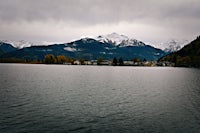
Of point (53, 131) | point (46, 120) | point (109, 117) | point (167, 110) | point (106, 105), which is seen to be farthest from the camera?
point (106, 105)

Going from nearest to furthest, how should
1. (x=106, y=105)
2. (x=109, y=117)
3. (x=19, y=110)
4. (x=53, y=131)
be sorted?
(x=53, y=131) < (x=109, y=117) < (x=19, y=110) < (x=106, y=105)

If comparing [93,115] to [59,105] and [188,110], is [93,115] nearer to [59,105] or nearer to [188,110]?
[59,105]

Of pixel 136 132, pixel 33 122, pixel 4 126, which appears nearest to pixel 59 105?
pixel 33 122

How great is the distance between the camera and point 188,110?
38.5m

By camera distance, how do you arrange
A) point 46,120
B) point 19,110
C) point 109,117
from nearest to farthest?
point 46,120 → point 109,117 → point 19,110

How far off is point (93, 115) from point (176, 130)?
1209 centimetres

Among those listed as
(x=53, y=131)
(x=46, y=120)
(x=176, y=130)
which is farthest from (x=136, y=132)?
(x=46, y=120)

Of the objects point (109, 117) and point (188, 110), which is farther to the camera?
point (188, 110)

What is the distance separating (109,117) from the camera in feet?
106

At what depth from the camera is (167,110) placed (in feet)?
125

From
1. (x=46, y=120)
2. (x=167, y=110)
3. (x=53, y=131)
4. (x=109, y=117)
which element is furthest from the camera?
(x=167, y=110)

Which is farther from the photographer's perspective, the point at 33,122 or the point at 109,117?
the point at 109,117

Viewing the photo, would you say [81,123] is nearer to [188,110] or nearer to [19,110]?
[19,110]

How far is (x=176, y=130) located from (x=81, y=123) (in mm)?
12118
